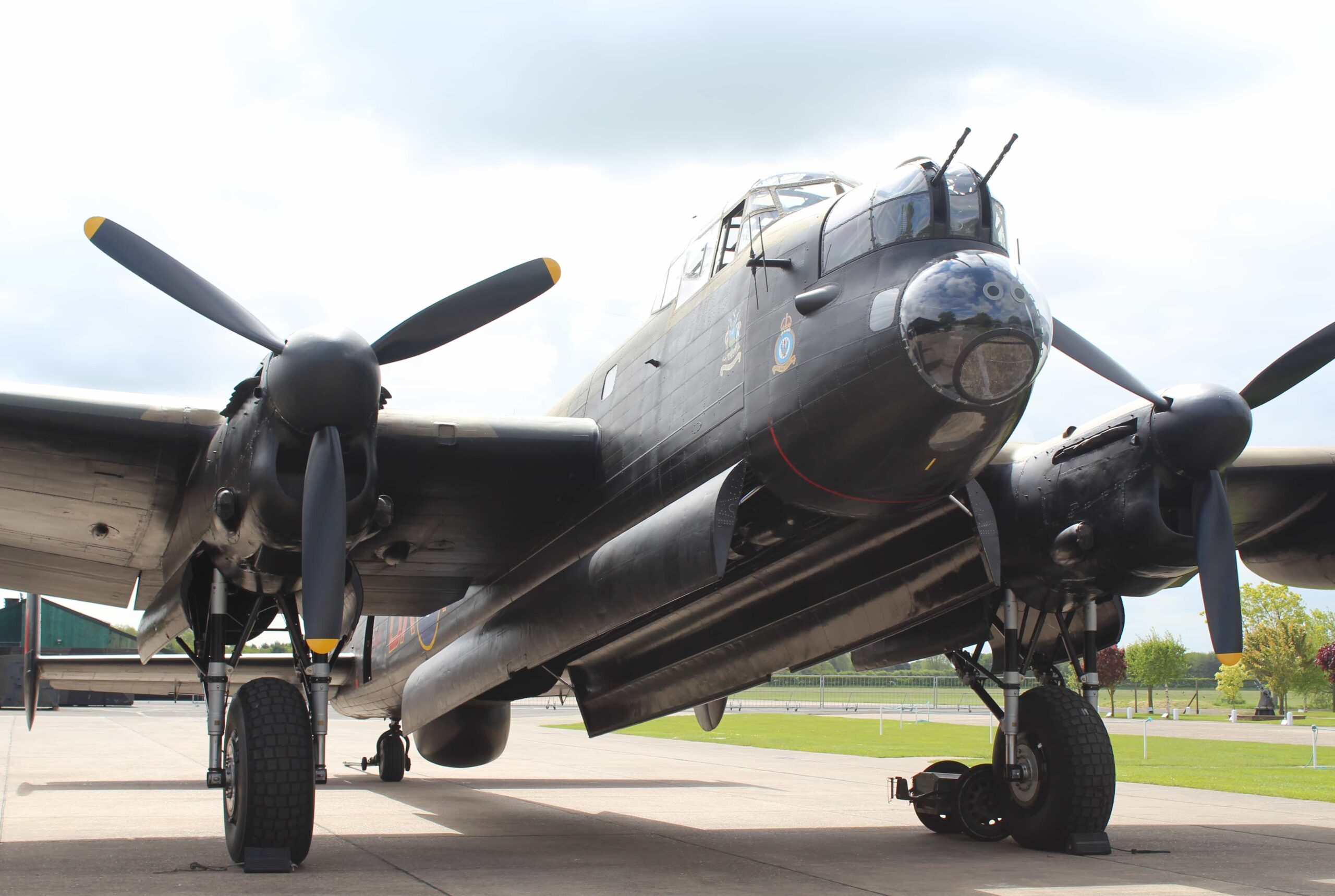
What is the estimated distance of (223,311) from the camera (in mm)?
8703

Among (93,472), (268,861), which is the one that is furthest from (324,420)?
(268,861)

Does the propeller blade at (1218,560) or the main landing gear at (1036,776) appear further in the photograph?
the main landing gear at (1036,776)

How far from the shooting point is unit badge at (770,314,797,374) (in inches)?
281

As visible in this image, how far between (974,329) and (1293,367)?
16.4 ft

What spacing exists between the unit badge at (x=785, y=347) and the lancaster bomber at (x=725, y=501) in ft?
0.08

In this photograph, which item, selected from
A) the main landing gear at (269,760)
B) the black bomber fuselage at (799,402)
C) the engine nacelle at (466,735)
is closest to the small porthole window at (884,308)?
the black bomber fuselage at (799,402)

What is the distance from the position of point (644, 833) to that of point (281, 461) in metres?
5.21

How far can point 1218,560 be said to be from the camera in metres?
8.59

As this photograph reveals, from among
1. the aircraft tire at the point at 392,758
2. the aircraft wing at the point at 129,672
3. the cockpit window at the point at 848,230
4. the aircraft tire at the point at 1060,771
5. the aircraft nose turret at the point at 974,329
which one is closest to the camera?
the aircraft nose turret at the point at 974,329

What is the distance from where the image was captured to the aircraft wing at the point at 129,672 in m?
14.8

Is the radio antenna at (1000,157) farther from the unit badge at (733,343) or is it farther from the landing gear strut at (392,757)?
the landing gear strut at (392,757)

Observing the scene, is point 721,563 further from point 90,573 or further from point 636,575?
point 90,573

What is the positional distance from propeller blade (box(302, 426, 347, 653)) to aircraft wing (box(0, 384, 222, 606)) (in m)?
1.51

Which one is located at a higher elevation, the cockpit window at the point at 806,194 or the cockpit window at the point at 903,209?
the cockpit window at the point at 806,194
